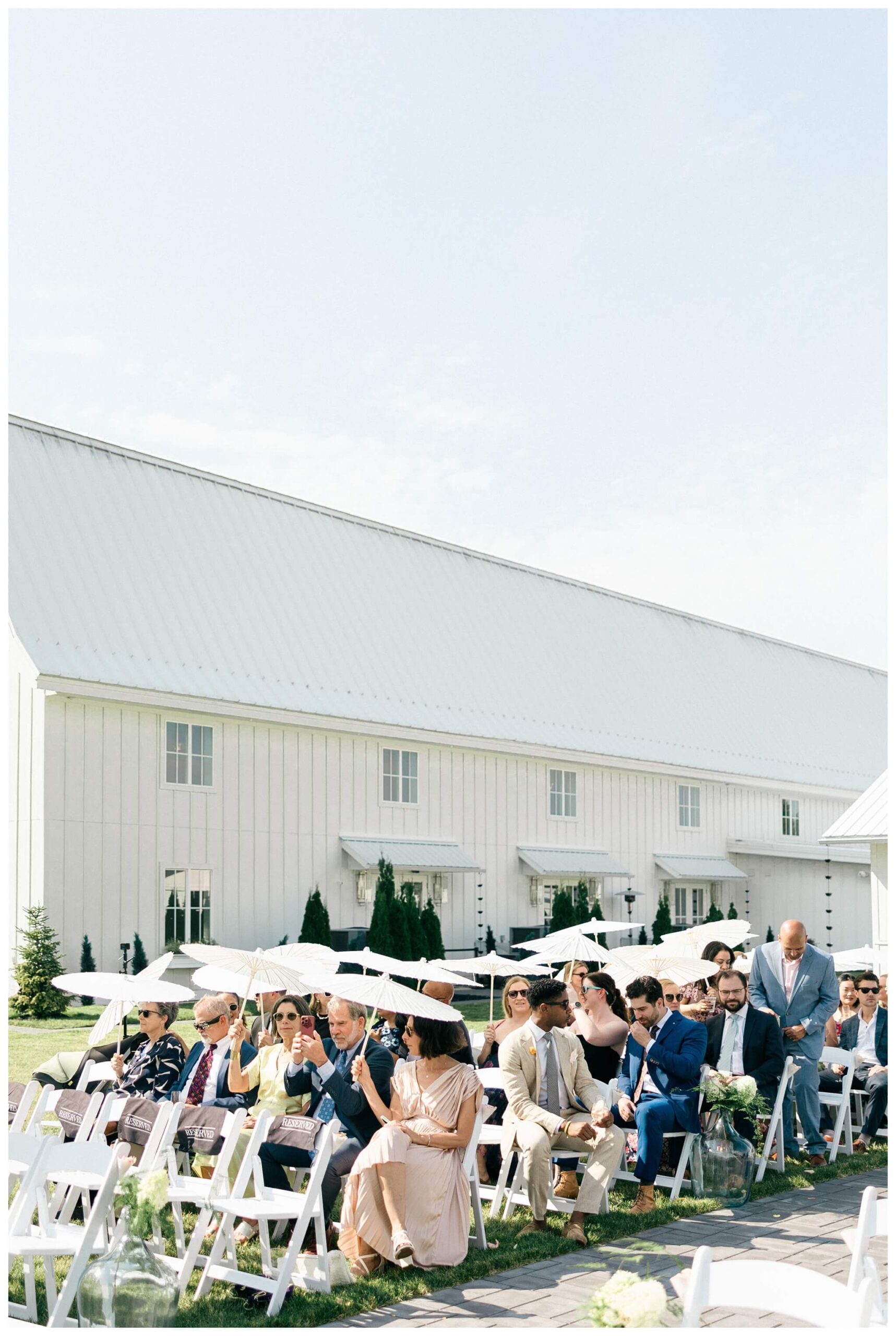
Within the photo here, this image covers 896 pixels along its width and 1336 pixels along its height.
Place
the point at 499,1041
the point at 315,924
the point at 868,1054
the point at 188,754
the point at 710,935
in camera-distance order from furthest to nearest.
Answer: the point at 315,924
the point at 188,754
the point at 710,935
the point at 868,1054
the point at 499,1041

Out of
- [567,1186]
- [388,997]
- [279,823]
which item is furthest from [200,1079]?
[279,823]

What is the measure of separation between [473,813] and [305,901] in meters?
5.12

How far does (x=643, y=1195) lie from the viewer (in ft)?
30.6

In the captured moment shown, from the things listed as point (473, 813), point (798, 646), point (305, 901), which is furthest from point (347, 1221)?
point (798, 646)

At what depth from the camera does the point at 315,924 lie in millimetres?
26016

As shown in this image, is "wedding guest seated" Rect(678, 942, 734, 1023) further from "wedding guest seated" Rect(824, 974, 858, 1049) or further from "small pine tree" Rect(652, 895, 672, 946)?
"small pine tree" Rect(652, 895, 672, 946)

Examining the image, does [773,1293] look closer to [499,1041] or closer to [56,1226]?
[56,1226]

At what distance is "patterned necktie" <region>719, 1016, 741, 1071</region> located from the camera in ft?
35.8

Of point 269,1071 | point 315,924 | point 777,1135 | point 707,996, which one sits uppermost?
point 269,1071

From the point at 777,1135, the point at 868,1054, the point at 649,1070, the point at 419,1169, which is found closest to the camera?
the point at 419,1169

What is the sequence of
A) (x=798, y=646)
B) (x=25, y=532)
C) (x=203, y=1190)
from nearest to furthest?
(x=203, y=1190)
(x=25, y=532)
(x=798, y=646)

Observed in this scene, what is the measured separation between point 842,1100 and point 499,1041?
2.94 metres

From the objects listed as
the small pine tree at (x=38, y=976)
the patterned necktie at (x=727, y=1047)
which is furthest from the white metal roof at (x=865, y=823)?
the small pine tree at (x=38, y=976)

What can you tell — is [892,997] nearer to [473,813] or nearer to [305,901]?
[305,901]
